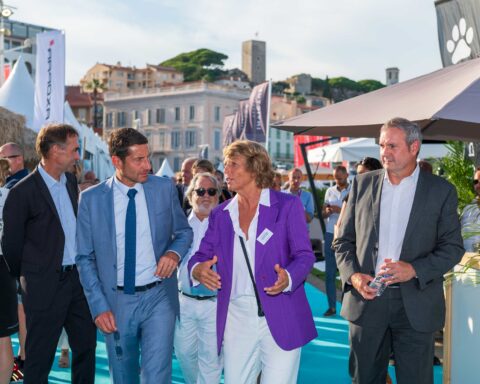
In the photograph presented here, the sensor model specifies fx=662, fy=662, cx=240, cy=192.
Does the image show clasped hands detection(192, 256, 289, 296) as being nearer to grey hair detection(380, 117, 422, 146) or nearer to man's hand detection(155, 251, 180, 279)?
man's hand detection(155, 251, 180, 279)

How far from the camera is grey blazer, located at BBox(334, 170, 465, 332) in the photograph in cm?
359

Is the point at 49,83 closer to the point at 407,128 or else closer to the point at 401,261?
the point at 407,128

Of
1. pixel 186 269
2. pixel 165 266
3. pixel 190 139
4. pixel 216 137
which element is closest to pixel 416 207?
pixel 165 266

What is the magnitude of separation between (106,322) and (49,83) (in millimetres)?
9127

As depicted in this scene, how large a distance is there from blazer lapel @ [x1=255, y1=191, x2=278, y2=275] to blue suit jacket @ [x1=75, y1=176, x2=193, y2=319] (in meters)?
0.53

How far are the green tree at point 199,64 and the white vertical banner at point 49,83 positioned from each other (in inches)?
5182

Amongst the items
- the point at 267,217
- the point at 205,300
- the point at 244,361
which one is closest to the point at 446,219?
the point at 267,217

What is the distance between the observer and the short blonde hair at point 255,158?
3.57m

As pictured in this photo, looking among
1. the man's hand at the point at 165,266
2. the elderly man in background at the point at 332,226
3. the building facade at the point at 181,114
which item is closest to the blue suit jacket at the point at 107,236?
the man's hand at the point at 165,266

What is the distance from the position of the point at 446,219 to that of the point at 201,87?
265 ft

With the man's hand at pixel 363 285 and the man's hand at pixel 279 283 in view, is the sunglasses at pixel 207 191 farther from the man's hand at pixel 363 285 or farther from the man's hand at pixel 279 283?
the man's hand at pixel 279 283

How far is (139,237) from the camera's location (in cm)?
378

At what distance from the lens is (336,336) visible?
725 centimetres

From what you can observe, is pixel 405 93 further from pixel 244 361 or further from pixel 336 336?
pixel 336 336
